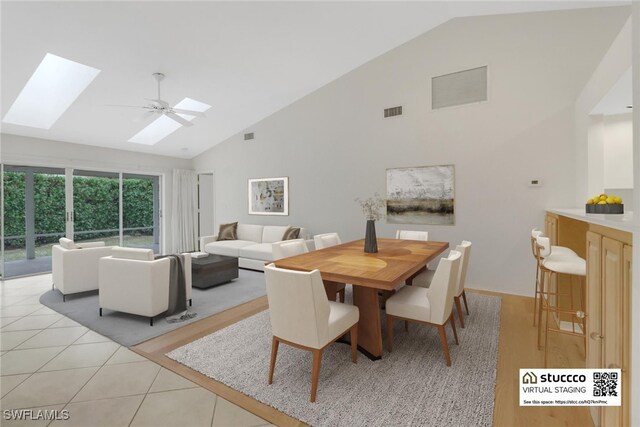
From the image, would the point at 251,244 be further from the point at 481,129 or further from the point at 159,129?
the point at 481,129

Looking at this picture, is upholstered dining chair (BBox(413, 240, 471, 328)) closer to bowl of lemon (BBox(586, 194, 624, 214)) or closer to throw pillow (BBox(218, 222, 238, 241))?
bowl of lemon (BBox(586, 194, 624, 214))

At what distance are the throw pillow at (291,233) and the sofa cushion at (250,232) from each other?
2.88 ft

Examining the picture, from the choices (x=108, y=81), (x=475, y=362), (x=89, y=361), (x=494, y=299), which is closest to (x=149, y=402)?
(x=89, y=361)

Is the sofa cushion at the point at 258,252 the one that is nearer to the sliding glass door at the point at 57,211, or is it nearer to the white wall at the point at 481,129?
the white wall at the point at 481,129

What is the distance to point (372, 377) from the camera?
220 cm

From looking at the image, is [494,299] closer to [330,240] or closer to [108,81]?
[330,240]

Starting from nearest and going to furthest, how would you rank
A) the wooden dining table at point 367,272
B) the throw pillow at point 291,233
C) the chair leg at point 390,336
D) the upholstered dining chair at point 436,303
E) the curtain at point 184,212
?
the wooden dining table at point 367,272 → the upholstered dining chair at point 436,303 → the chair leg at point 390,336 → the throw pillow at point 291,233 → the curtain at point 184,212

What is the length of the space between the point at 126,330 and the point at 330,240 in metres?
2.45

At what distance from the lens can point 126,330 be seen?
10.00 ft

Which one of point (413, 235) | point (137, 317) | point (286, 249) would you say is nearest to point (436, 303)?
point (286, 249)

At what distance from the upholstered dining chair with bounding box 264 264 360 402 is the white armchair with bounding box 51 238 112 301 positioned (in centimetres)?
350

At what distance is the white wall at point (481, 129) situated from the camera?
3.75m

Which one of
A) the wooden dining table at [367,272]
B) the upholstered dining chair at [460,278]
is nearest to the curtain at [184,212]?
the wooden dining table at [367,272]

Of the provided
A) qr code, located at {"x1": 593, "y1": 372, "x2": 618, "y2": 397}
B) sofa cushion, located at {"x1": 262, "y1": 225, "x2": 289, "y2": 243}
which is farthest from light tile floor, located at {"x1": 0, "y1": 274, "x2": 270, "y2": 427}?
sofa cushion, located at {"x1": 262, "y1": 225, "x2": 289, "y2": 243}
